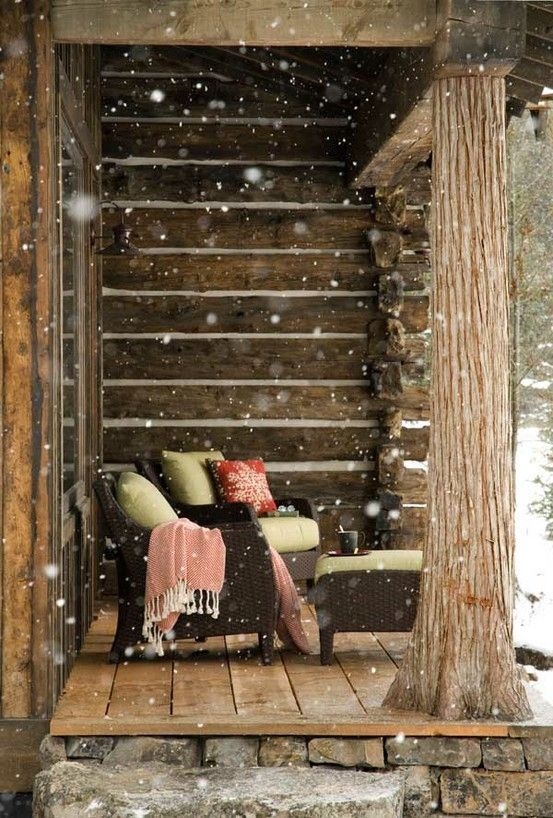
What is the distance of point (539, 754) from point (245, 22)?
329 centimetres

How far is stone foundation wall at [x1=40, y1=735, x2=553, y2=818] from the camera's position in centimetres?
493

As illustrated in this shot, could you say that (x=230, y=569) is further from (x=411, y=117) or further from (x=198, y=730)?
(x=411, y=117)

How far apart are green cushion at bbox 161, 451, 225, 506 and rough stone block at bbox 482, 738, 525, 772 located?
131 inches

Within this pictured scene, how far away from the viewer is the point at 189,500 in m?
7.92

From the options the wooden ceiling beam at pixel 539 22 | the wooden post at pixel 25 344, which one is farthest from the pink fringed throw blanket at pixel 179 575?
the wooden ceiling beam at pixel 539 22

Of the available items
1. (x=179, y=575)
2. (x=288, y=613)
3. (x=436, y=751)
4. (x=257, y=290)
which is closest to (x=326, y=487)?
(x=257, y=290)

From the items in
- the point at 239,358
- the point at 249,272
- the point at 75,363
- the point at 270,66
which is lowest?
the point at 75,363

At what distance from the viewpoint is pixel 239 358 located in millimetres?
8836

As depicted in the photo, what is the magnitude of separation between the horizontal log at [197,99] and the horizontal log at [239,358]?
1.62 meters

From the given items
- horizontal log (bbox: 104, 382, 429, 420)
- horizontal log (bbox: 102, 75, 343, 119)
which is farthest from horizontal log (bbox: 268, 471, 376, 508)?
horizontal log (bbox: 102, 75, 343, 119)

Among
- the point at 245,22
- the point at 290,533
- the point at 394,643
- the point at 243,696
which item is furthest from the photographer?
the point at 290,533

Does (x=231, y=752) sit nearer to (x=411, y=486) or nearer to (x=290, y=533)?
(x=290, y=533)

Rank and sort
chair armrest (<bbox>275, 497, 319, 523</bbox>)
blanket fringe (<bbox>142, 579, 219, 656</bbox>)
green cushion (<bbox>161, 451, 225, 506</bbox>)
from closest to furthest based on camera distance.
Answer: blanket fringe (<bbox>142, 579, 219, 656</bbox>) < green cushion (<bbox>161, 451, 225, 506</bbox>) < chair armrest (<bbox>275, 497, 319, 523</bbox>)

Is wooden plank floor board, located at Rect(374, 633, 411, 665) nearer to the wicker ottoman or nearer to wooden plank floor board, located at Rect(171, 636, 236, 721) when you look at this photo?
the wicker ottoman
